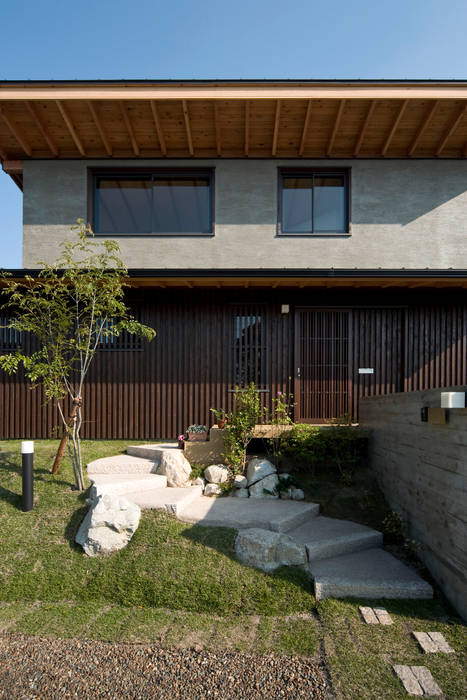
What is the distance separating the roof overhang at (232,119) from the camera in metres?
7.49

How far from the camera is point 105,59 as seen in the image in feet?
26.7

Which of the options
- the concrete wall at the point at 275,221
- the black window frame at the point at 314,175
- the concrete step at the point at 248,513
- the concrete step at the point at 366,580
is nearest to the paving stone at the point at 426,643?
the concrete step at the point at 366,580

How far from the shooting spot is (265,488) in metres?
5.72

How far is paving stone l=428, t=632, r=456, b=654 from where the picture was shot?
3006mm

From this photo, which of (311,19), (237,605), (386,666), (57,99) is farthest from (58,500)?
(311,19)

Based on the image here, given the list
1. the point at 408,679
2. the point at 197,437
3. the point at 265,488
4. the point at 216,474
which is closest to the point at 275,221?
the point at 197,437

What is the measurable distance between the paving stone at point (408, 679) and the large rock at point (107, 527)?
9.09 ft

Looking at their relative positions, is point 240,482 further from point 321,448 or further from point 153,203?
point 153,203

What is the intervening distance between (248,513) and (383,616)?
185cm

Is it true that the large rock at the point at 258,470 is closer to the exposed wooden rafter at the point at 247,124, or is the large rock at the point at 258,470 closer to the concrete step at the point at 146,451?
the concrete step at the point at 146,451

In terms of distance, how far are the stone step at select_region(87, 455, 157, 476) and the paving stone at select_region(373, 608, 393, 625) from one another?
3.56m

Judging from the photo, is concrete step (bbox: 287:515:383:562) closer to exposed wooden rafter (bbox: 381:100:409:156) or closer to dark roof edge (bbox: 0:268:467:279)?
dark roof edge (bbox: 0:268:467:279)

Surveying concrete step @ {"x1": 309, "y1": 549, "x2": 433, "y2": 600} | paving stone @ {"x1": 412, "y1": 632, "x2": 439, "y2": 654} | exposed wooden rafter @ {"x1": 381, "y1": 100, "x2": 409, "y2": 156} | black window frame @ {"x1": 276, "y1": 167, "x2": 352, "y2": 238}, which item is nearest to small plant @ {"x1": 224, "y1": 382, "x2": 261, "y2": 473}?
concrete step @ {"x1": 309, "y1": 549, "x2": 433, "y2": 600}

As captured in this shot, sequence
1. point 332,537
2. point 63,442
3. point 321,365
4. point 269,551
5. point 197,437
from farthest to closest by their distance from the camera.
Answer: point 321,365
point 197,437
point 63,442
point 332,537
point 269,551
